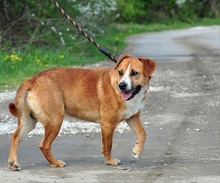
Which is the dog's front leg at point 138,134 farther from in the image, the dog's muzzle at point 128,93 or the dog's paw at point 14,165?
the dog's paw at point 14,165

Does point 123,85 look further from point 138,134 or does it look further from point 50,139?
point 50,139

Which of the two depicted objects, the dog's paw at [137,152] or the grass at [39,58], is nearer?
the dog's paw at [137,152]

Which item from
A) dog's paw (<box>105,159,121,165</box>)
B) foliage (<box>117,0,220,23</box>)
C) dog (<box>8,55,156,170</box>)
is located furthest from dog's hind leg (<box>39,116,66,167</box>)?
foliage (<box>117,0,220,23</box>)

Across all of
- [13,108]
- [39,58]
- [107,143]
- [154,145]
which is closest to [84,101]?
[107,143]

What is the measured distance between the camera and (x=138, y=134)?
8477 mm

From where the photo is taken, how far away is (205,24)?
43781 millimetres

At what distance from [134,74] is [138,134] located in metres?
0.69

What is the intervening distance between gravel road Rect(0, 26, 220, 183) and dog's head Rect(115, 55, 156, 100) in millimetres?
764

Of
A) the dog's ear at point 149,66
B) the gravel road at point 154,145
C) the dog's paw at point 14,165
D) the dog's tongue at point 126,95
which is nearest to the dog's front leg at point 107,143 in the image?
the gravel road at point 154,145

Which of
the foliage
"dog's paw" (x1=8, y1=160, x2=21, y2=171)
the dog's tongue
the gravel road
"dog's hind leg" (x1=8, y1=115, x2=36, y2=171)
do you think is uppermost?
the dog's tongue

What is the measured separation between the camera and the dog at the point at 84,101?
8188 mm

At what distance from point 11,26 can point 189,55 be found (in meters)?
4.89

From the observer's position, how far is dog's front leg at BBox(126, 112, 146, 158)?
27.3 feet

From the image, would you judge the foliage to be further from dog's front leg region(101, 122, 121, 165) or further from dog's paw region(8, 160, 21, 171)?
dog's paw region(8, 160, 21, 171)
